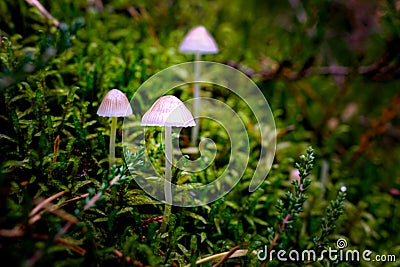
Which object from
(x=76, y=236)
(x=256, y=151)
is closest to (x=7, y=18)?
(x=76, y=236)

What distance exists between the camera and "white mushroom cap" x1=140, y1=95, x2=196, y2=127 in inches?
43.3

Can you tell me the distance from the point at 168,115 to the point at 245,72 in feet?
3.77

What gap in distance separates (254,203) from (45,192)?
78cm

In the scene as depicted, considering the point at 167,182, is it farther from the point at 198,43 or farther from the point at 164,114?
the point at 198,43

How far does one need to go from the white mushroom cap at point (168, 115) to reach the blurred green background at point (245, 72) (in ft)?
0.98

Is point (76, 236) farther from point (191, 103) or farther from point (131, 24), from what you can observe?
point (131, 24)

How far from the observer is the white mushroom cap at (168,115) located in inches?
43.3

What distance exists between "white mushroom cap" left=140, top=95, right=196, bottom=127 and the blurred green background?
0.98 feet

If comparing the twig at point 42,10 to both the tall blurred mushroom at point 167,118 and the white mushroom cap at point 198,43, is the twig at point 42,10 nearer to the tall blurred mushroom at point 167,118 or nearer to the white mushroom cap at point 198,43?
the white mushroom cap at point 198,43

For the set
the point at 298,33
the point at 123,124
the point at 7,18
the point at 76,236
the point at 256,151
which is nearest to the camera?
the point at 76,236

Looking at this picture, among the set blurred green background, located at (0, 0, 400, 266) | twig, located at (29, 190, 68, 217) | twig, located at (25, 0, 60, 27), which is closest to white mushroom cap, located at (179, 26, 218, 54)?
blurred green background, located at (0, 0, 400, 266)

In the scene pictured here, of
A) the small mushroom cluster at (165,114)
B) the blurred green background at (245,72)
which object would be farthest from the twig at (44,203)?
the small mushroom cluster at (165,114)

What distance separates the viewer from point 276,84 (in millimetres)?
2250

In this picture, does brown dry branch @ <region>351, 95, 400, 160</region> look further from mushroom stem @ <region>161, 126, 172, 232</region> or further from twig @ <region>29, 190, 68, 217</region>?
twig @ <region>29, 190, 68, 217</region>
